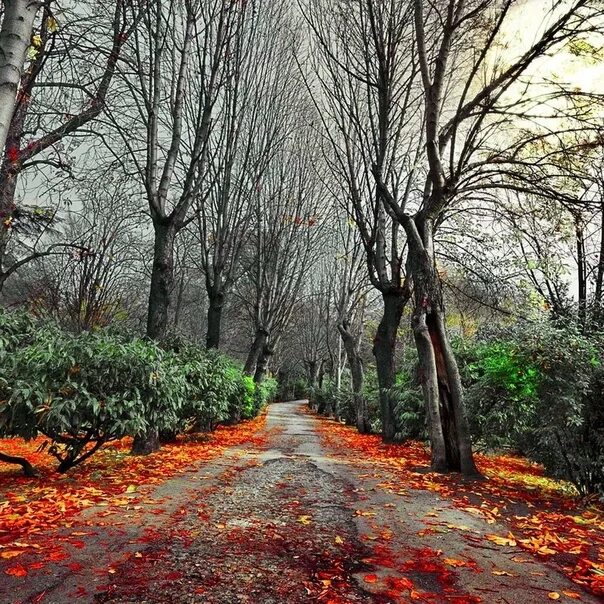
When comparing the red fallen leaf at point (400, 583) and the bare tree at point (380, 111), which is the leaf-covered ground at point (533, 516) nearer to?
the red fallen leaf at point (400, 583)

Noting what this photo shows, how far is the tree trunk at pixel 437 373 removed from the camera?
247 inches

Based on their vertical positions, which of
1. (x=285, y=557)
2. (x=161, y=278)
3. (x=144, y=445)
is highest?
(x=161, y=278)

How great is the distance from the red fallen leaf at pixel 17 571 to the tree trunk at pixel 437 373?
5.29m

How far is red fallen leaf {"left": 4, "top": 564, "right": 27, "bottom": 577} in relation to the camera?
7.44 feet

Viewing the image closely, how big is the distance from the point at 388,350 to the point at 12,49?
30.7 feet

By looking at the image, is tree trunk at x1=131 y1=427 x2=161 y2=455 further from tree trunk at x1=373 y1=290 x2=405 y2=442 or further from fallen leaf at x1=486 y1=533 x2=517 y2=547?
tree trunk at x1=373 y1=290 x2=405 y2=442

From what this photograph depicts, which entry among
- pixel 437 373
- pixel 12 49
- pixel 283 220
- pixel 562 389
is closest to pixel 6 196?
pixel 12 49

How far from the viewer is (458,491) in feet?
17.1

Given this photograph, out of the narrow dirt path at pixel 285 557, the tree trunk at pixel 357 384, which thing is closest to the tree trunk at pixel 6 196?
the narrow dirt path at pixel 285 557

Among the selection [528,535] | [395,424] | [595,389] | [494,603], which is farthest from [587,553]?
[395,424]

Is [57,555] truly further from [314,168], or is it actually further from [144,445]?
[314,168]

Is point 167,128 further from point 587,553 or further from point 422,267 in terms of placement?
point 587,553

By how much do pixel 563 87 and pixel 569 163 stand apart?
3.73ft

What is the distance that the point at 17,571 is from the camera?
2303 mm
